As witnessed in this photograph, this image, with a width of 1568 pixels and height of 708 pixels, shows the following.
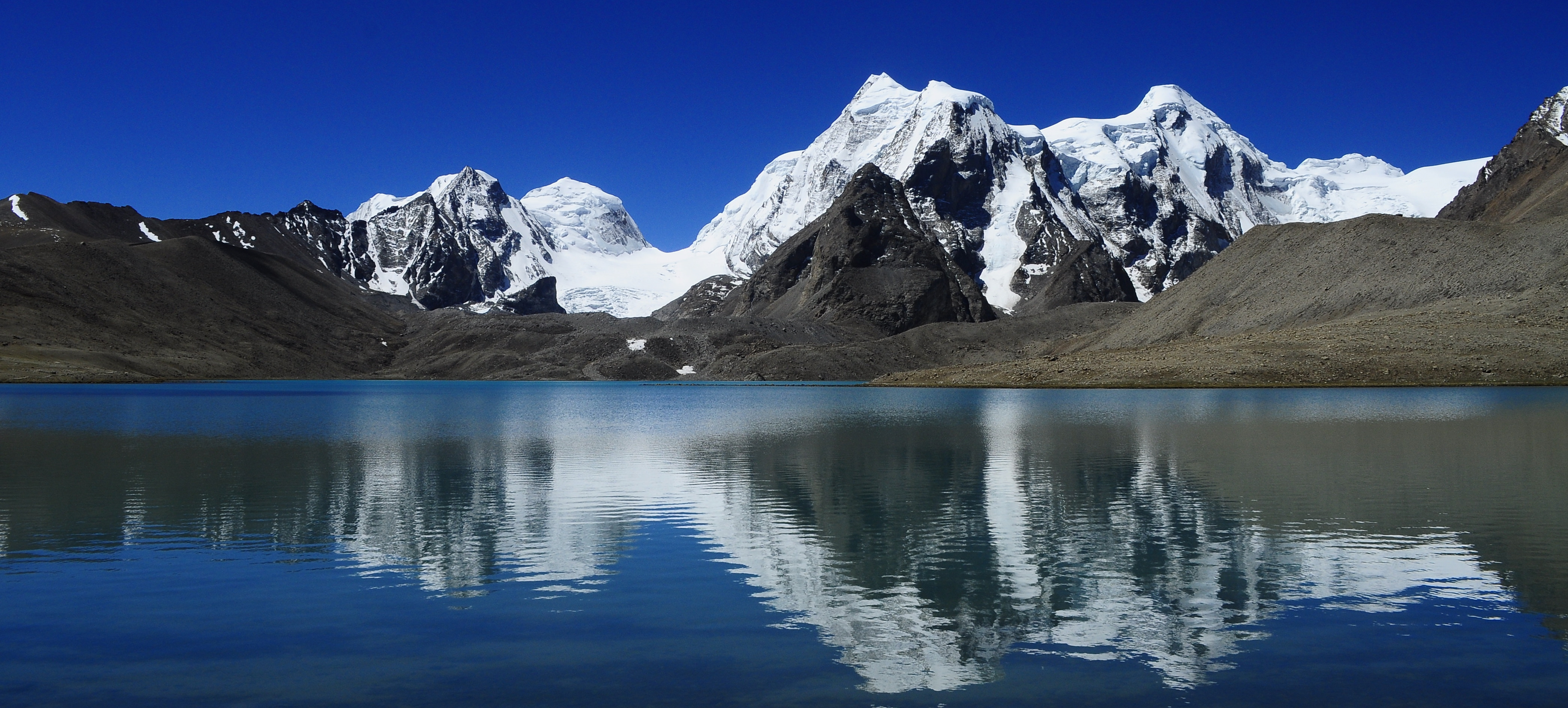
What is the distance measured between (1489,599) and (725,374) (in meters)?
172

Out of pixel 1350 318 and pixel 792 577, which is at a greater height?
pixel 1350 318

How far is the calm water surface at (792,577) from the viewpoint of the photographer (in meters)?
10.2

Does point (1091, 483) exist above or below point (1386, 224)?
below

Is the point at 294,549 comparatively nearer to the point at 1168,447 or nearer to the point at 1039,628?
the point at 1039,628

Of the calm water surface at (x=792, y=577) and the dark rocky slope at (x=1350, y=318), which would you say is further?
the dark rocky slope at (x=1350, y=318)

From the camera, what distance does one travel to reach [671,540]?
18312 mm

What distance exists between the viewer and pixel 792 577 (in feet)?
49.6

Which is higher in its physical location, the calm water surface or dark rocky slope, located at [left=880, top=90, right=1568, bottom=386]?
dark rocky slope, located at [left=880, top=90, right=1568, bottom=386]

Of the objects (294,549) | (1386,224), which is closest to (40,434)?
(294,549)

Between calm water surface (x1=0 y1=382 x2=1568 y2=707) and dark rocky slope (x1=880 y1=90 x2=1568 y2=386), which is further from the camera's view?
dark rocky slope (x1=880 y1=90 x2=1568 y2=386)

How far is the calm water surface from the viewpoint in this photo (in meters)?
10.2

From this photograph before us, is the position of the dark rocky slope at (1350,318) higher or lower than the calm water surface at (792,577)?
higher

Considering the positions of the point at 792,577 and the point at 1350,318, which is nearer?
the point at 792,577

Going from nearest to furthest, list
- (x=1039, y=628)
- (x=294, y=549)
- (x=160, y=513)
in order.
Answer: (x=1039, y=628) < (x=294, y=549) < (x=160, y=513)
